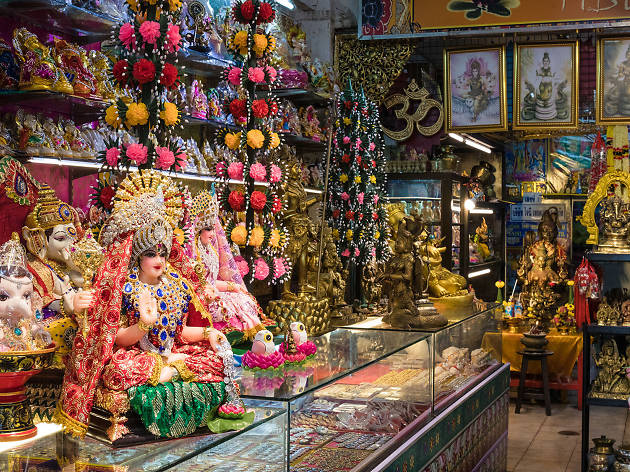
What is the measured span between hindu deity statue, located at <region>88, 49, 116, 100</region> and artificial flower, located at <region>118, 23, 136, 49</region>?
710 mm

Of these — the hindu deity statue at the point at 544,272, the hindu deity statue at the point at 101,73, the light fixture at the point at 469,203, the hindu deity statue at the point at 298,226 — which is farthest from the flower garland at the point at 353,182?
the hindu deity statue at the point at 101,73

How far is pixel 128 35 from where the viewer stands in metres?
4.45

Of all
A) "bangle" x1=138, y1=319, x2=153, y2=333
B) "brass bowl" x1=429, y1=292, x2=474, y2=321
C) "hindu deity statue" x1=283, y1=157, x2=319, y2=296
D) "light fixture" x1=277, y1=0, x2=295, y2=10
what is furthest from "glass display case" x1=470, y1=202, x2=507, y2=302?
"bangle" x1=138, y1=319, x2=153, y2=333

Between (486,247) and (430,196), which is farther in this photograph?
(486,247)

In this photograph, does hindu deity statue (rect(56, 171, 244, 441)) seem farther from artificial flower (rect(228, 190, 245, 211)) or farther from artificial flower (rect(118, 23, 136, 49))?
artificial flower (rect(228, 190, 245, 211))

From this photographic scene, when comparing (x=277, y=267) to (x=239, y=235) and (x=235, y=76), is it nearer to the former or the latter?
(x=239, y=235)

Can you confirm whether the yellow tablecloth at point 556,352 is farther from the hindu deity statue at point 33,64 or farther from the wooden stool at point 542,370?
the hindu deity statue at point 33,64

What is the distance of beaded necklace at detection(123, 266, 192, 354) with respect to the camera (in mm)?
2863

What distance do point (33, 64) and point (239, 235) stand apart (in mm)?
1677

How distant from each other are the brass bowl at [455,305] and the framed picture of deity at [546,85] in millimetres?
2933

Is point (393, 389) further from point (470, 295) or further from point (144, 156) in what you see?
point (470, 295)

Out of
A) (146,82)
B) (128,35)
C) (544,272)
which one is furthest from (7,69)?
(544,272)

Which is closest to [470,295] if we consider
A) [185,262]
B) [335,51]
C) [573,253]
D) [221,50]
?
[221,50]

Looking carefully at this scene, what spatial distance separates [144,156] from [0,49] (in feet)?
3.59
